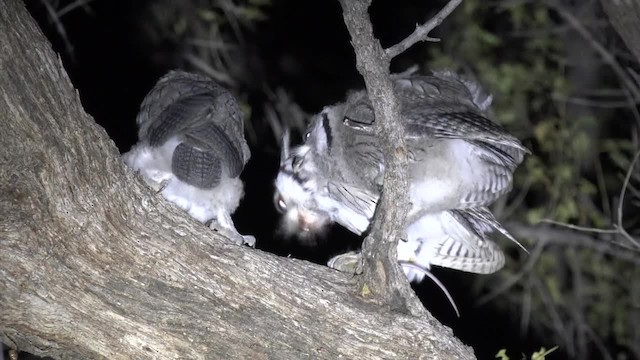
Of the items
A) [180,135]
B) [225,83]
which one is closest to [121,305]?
[180,135]

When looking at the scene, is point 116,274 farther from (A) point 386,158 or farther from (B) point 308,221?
(B) point 308,221

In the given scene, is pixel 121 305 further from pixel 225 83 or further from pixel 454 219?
pixel 225 83

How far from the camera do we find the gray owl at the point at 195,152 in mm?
3812

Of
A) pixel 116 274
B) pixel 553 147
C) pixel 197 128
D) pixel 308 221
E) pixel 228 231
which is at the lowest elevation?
pixel 116 274

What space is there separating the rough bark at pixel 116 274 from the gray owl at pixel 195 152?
82 centimetres

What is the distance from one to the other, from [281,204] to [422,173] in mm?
697

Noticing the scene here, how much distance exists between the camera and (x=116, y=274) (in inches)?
111

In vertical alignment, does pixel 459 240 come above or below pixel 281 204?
above

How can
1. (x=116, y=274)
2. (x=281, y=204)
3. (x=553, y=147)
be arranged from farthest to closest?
1. (x=553, y=147)
2. (x=281, y=204)
3. (x=116, y=274)

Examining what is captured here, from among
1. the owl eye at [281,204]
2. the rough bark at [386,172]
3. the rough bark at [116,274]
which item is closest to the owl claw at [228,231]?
the owl eye at [281,204]

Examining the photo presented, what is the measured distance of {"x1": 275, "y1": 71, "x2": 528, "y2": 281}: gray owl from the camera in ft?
11.5

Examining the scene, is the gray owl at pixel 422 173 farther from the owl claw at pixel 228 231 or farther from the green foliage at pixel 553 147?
the green foliage at pixel 553 147

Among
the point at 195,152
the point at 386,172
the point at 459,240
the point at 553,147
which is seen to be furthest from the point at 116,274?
the point at 553,147

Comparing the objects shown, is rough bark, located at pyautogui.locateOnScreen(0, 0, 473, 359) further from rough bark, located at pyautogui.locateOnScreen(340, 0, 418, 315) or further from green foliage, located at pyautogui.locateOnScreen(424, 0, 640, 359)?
green foliage, located at pyautogui.locateOnScreen(424, 0, 640, 359)
